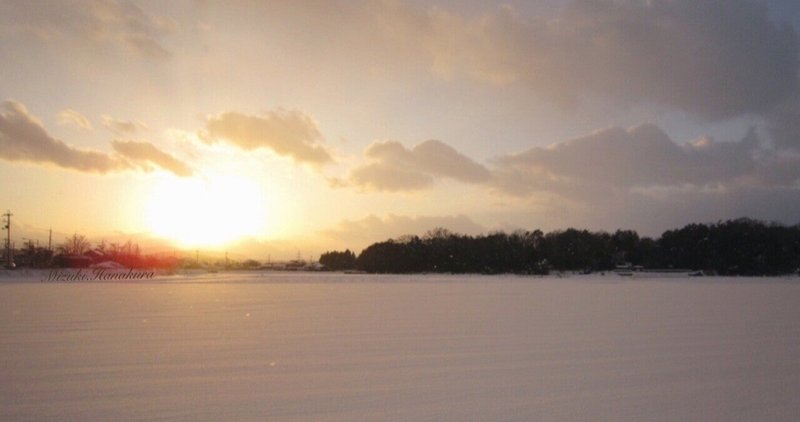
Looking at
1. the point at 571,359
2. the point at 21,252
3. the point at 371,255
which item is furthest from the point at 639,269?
the point at 21,252

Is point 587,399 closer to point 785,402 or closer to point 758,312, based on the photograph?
point 785,402

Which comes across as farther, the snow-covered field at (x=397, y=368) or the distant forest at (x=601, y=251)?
the distant forest at (x=601, y=251)

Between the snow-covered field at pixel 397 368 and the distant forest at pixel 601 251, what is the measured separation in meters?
73.0

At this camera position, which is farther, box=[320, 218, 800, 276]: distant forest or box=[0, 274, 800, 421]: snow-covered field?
box=[320, 218, 800, 276]: distant forest

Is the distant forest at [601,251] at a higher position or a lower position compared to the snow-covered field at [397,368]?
higher

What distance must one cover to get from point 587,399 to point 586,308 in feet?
43.8

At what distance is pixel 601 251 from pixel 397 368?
9202 centimetres

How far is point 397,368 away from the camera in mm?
8023

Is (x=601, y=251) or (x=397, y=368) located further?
(x=601, y=251)

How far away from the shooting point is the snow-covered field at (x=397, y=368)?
5953mm

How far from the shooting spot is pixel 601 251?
92125 millimetres

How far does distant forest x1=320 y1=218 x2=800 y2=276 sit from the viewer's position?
248 feet

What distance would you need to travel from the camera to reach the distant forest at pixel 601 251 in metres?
75.6

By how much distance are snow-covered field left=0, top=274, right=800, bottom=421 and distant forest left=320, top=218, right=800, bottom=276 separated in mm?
73003
